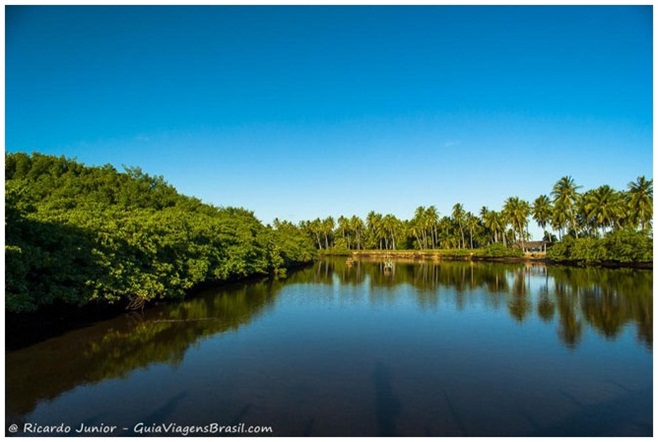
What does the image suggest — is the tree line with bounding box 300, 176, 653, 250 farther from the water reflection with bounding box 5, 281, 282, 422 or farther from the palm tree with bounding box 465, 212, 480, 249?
the water reflection with bounding box 5, 281, 282, 422

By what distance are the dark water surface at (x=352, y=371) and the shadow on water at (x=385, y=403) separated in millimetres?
64

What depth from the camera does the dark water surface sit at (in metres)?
13.5

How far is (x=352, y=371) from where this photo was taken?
1816cm

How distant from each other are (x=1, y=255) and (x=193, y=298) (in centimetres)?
2598

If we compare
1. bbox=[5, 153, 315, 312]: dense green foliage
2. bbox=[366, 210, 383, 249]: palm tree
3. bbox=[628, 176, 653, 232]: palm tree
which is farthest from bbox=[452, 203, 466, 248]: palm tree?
bbox=[5, 153, 315, 312]: dense green foliage

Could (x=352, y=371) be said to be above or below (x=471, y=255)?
below

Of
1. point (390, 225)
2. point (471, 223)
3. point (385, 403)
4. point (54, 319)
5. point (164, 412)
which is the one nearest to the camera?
point (164, 412)

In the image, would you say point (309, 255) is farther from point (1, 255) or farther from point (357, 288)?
point (1, 255)

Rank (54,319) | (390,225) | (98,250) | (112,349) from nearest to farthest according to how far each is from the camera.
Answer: (112,349), (98,250), (54,319), (390,225)

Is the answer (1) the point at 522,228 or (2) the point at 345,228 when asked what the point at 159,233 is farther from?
(2) the point at 345,228

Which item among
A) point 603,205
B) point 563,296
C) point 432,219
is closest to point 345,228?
point 432,219

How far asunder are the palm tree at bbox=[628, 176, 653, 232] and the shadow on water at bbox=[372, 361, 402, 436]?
70.5 metres

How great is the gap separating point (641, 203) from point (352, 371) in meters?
73.5

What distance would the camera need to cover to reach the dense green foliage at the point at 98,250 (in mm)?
19797
